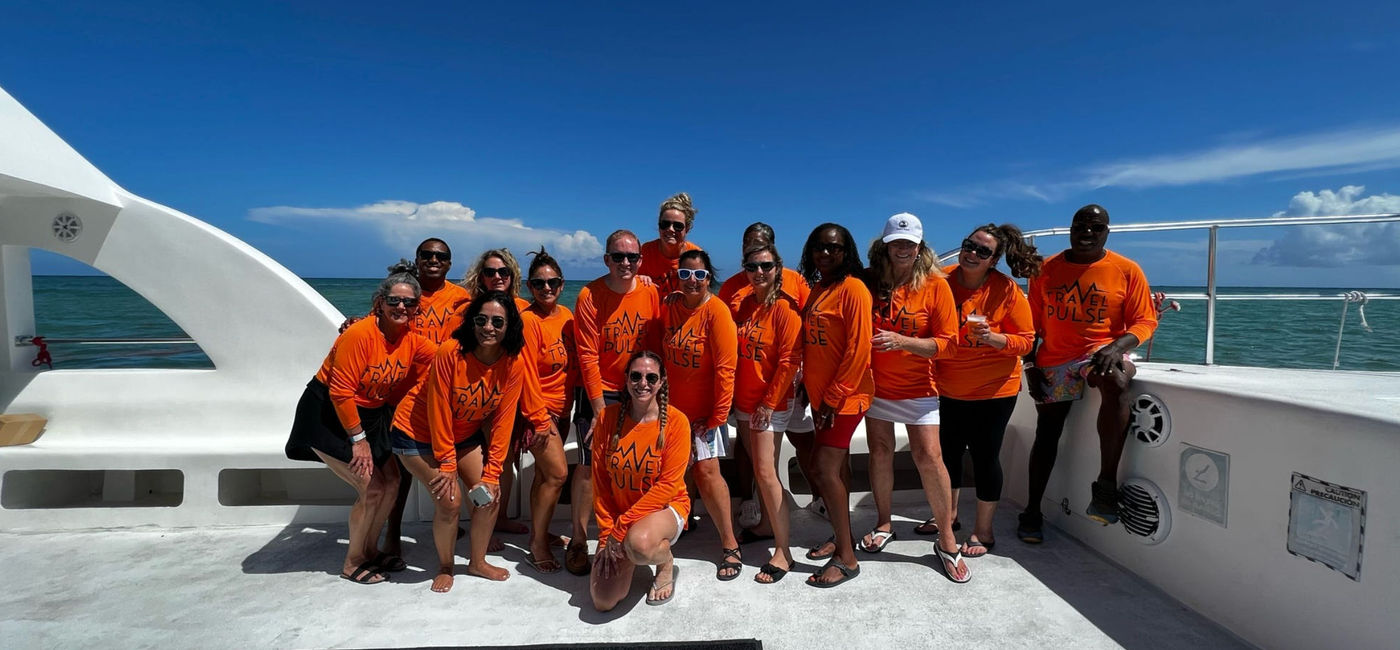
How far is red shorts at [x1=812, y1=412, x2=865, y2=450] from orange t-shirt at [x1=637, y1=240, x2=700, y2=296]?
1.34 meters

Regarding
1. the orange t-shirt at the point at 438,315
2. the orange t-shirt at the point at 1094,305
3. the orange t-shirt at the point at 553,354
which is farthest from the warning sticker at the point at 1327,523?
the orange t-shirt at the point at 438,315

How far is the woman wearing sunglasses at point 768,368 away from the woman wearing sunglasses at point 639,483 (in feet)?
1.45

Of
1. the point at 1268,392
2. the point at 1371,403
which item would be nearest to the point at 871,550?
the point at 1268,392

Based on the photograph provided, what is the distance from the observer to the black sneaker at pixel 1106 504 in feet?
11.7

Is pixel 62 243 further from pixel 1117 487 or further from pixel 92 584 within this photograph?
pixel 1117 487

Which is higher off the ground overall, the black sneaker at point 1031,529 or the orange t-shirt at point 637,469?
the orange t-shirt at point 637,469

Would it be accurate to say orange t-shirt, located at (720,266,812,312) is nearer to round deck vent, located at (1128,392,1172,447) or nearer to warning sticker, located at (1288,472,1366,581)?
round deck vent, located at (1128,392,1172,447)

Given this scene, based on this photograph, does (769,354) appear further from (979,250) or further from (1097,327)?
(1097,327)

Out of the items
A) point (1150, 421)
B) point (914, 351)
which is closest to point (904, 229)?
point (914, 351)

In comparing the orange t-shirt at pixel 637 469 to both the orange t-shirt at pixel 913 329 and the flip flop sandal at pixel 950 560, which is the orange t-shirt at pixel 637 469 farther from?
the flip flop sandal at pixel 950 560

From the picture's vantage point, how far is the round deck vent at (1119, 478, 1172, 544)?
11.0ft

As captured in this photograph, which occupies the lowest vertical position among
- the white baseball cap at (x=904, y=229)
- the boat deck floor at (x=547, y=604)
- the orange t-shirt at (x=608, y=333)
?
the boat deck floor at (x=547, y=604)

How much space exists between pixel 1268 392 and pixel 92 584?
6.22m

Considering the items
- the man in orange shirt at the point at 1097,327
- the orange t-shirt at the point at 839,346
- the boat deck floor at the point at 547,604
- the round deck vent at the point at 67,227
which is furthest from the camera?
the round deck vent at the point at 67,227
